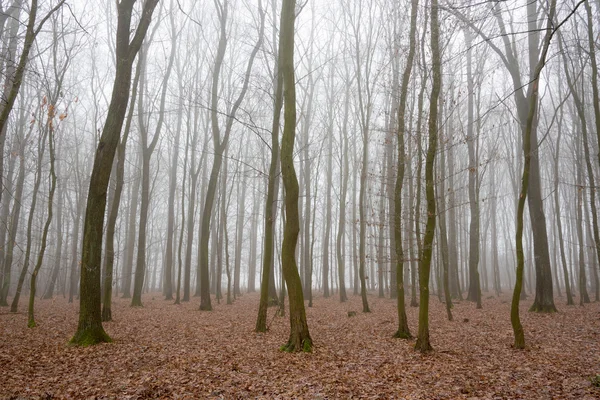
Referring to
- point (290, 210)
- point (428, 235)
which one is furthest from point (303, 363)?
point (428, 235)

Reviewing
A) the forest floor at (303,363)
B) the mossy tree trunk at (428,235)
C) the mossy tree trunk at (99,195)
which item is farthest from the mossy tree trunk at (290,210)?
the mossy tree trunk at (99,195)

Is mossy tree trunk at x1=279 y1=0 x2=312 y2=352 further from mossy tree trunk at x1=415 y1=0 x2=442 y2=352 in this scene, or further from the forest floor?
mossy tree trunk at x1=415 y1=0 x2=442 y2=352

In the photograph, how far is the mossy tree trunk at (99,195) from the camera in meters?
6.96

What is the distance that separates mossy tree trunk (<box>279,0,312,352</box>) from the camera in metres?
6.78

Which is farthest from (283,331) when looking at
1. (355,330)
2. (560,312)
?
(560,312)

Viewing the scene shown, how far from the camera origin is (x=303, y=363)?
5949 millimetres

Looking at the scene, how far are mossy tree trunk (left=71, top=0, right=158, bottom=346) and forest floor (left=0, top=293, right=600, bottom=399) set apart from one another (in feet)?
1.73

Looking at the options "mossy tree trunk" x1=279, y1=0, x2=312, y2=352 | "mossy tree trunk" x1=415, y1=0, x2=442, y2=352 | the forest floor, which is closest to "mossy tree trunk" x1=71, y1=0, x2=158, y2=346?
the forest floor

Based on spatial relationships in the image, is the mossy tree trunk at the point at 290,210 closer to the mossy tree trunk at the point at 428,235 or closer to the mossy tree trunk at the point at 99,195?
the mossy tree trunk at the point at 428,235

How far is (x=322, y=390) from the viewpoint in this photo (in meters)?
4.65

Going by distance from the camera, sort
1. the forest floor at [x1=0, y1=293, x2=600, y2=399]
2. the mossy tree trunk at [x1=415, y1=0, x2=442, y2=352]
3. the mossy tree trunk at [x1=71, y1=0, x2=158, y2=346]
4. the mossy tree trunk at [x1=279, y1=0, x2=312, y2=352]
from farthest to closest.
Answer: the mossy tree trunk at [x1=71, y1=0, x2=158, y2=346] → the mossy tree trunk at [x1=279, y1=0, x2=312, y2=352] → the mossy tree trunk at [x1=415, y1=0, x2=442, y2=352] → the forest floor at [x1=0, y1=293, x2=600, y2=399]

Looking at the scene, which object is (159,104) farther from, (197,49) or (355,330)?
(355,330)

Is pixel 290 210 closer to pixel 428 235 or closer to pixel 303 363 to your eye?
pixel 428 235

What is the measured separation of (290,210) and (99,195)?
12.9 feet
